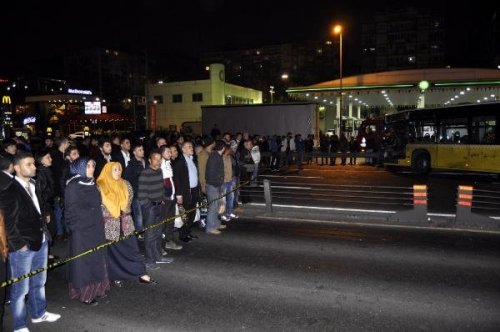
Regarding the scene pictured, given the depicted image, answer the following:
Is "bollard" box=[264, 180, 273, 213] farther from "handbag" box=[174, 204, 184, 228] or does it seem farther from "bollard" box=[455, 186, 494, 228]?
"bollard" box=[455, 186, 494, 228]

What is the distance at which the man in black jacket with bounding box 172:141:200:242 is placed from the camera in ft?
25.5

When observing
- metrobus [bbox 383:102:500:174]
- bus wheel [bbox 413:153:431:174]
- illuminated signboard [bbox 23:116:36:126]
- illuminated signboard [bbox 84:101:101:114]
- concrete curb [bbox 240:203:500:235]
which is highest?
illuminated signboard [bbox 84:101:101:114]

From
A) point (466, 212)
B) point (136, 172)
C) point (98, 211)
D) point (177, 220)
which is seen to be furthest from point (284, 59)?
point (98, 211)

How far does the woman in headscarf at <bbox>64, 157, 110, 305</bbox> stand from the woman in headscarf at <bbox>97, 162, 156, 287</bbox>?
1.04 ft

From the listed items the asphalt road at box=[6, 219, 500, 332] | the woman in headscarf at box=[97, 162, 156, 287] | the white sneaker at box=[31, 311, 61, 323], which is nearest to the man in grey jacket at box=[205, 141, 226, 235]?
the asphalt road at box=[6, 219, 500, 332]

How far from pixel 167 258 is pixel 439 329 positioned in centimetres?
448

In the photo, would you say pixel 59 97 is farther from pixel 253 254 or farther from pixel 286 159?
pixel 253 254

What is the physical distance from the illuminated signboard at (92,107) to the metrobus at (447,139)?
4063cm

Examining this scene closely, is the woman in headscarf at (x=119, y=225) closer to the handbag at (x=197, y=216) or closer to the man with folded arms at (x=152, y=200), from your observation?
the man with folded arms at (x=152, y=200)

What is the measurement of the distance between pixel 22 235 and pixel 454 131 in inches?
694

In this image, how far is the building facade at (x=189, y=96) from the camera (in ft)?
155

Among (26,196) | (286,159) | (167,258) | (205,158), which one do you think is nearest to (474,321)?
(167,258)

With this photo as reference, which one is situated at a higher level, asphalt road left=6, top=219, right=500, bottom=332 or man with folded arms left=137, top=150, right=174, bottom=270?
man with folded arms left=137, top=150, right=174, bottom=270

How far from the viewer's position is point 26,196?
14.7ft
